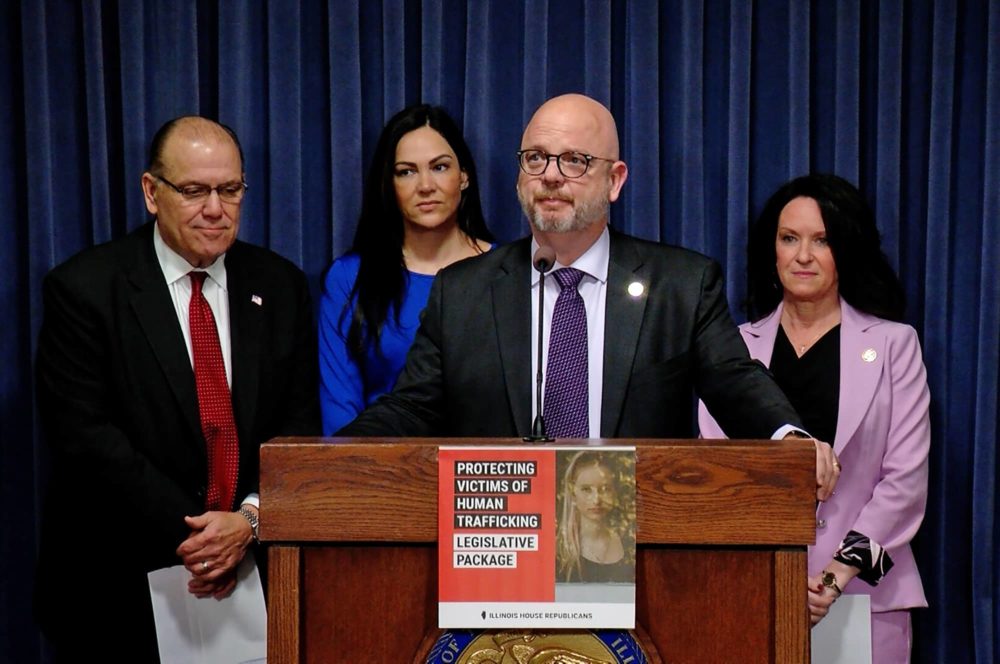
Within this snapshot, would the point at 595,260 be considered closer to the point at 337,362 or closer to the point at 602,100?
the point at 337,362

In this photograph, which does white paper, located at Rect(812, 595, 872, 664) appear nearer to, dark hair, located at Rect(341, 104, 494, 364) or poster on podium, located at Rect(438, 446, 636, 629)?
poster on podium, located at Rect(438, 446, 636, 629)

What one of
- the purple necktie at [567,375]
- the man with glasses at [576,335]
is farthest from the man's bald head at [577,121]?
the purple necktie at [567,375]

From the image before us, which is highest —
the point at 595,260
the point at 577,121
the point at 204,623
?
the point at 577,121

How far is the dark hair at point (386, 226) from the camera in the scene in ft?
8.93

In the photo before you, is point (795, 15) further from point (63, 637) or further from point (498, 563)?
point (63, 637)

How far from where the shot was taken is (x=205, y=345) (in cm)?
244

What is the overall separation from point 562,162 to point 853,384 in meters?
0.99

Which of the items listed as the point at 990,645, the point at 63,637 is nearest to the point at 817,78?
the point at 990,645

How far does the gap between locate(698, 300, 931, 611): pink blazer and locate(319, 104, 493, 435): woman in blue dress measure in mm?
999

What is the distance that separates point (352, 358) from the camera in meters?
2.71

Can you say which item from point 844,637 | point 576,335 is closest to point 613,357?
point 576,335

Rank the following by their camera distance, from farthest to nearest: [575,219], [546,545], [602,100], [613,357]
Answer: [602,100]
[575,219]
[613,357]
[546,545]

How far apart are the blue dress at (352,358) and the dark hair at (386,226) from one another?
20 millimetres

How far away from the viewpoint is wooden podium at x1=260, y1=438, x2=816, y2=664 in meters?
1.39
